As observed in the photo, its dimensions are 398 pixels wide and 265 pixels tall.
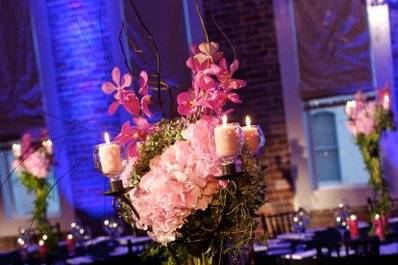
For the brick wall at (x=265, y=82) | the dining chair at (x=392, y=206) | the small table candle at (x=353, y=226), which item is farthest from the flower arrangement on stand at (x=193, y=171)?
the brick wall at (x=265, y=82)

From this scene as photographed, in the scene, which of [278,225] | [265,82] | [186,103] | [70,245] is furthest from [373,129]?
[186,103]

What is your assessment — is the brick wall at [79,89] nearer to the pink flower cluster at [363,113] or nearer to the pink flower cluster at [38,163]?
the pink flower cluster at [38,163]

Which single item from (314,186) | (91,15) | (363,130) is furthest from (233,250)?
(91,15)

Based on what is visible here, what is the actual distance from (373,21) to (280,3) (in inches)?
33.7

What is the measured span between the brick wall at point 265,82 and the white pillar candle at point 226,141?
4266mm

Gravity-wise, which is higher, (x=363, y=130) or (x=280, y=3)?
(x=280, y=3)

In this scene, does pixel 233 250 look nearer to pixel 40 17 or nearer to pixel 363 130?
pixel 363 130

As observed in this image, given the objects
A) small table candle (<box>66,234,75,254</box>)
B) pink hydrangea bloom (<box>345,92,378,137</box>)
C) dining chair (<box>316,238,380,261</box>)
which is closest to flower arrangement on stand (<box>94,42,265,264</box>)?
dining chair (<box>316,238,380,261</box>)

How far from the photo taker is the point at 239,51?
5.88 m

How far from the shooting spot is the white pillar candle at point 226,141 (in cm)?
152

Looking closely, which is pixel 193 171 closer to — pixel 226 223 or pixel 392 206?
pixel 226 223

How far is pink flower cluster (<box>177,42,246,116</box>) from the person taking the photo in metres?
1.63

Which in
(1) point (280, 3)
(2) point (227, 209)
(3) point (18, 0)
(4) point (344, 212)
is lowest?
(4) point (344, 212)

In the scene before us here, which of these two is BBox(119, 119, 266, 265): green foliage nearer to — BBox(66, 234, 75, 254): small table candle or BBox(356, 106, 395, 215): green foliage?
BBox(356, 106, 395, 215): green foliage
